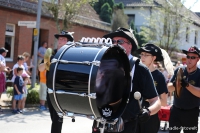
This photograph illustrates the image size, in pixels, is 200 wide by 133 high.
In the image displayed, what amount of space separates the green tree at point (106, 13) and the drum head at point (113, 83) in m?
23.8

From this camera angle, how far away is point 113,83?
3.67m

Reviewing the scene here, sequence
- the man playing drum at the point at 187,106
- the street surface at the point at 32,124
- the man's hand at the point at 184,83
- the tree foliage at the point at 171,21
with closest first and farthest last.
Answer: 1. the man's hand at the point at 184,83
2. the man playing drum at the point at 187,106
3. the street surface at the point at 32,124
4. the tree foliage at the point at 171,21

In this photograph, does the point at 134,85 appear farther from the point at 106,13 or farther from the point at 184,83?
the point at 106,13

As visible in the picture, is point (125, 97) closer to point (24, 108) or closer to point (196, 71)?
point (196, 71)

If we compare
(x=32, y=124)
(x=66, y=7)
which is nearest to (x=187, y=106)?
(x=32, y=124)

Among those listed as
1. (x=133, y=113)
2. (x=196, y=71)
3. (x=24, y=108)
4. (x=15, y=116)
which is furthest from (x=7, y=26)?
(x=133, y=113)

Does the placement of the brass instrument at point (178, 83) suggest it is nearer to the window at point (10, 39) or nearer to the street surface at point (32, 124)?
the street surface at point (32, 124)

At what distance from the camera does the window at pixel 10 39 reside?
16922mm

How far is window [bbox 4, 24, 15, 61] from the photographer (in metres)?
16.9

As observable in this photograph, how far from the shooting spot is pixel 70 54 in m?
3.41

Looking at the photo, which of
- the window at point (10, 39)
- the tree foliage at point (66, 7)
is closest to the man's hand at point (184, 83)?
the tree foliage at point (66, 7)

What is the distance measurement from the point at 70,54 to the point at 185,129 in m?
3.14

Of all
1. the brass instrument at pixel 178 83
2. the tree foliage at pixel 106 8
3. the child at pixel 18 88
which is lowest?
the child at pixel 18 88

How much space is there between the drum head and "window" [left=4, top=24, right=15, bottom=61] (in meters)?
14.0
